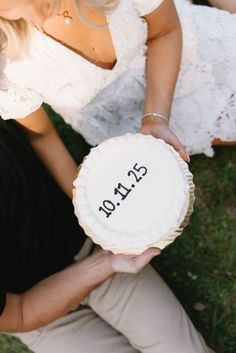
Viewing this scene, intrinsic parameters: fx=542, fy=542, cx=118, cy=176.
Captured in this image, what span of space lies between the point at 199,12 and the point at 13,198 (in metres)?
0.80

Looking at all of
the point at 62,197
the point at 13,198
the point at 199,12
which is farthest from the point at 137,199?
the point at 199,12

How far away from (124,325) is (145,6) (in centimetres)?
91

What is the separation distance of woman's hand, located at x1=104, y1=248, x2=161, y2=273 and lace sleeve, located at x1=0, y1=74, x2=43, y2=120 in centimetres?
45

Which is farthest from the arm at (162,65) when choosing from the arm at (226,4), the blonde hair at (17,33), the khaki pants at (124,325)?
the khaki pants at (124,325)

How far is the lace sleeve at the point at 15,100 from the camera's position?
51.1 inches

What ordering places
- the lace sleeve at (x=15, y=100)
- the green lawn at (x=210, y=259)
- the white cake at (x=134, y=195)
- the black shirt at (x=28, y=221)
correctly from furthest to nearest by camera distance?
1. the green lawn at (x=210, y=259)
2. the black shirt at (x=28, y=221)
3. the lace sleeve at (x=15, y=100)
4. the white cake at (x=134, y=195)

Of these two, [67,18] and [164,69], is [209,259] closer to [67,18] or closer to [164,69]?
[164,69]

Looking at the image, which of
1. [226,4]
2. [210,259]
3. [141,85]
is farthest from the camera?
[210,259]

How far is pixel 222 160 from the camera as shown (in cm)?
200

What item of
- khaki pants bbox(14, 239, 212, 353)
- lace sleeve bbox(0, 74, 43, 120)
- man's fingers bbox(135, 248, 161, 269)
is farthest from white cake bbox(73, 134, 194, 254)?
khaki pants bbox(14, 239, 212, 353)

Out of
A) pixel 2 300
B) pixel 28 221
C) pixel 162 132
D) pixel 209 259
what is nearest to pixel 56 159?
pixel 28 221

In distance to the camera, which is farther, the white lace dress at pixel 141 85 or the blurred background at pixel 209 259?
the blurred background at pixel 209 259

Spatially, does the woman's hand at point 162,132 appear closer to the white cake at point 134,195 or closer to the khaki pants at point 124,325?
the white cake at point 134,195

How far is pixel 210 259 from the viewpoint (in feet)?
6.29
